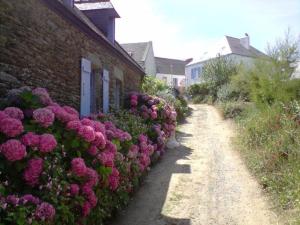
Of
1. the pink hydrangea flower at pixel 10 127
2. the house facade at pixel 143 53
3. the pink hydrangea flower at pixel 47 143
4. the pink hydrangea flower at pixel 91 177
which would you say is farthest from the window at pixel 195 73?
the pink hydrangea flower at pixel 10 127

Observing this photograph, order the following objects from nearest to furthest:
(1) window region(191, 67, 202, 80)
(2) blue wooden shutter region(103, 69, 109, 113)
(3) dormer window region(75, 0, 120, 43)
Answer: (2) blue wooden shutter region(103, 69, 109, 113)
(3) dormer window region(75, 0, 120, 43)
(1) window region(191, 67, 202, 80)

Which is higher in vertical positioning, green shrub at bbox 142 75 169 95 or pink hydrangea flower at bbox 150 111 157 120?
green shrub at bbox 142 75 169 95

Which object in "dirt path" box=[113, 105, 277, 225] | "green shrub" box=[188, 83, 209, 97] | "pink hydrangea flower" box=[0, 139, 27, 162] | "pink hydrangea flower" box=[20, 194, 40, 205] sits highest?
"green shrub" box=[188, 83, 209, 97]

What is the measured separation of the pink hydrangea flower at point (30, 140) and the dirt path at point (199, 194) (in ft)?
8.77

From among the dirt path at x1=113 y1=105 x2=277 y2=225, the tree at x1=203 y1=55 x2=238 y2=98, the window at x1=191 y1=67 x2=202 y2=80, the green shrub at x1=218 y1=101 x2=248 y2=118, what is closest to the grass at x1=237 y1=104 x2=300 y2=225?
the dirt path at x1=113 y1=105 x2=277 y2=225

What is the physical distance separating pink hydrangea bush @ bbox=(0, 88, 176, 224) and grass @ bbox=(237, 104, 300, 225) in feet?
9.73

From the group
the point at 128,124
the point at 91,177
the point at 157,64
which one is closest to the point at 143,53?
the point at 157,64

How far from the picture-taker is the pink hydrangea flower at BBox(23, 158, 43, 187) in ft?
13.2

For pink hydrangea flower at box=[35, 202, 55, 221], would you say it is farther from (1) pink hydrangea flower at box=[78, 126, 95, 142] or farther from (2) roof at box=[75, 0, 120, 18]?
(2) roof at box=[75, 0, 120, 18]

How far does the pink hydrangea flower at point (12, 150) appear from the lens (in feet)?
12.7

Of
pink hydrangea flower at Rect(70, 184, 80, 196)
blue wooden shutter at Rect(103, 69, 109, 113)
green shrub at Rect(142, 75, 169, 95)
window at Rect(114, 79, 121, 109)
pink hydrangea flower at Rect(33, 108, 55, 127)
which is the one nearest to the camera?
pink hydrangea flower at Rect(70, 184, 80, 196)

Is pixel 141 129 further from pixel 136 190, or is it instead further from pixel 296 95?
pixel 296 95

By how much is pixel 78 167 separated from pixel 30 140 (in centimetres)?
69

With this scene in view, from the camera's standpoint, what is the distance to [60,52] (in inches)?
293
